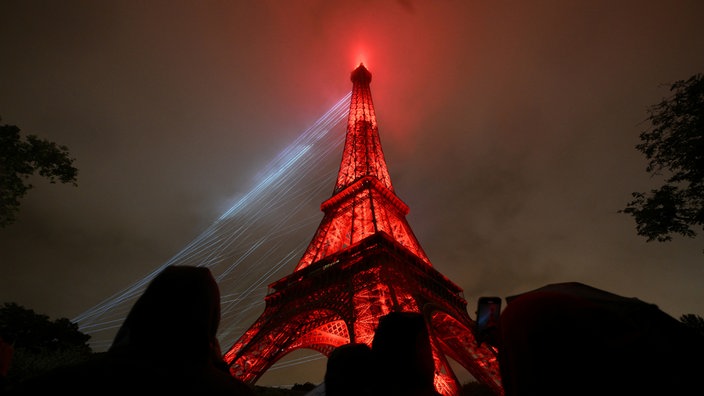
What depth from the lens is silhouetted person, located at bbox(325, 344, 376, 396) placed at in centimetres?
253

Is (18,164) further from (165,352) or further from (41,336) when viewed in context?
(165,352)

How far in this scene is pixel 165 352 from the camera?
1.54 meters

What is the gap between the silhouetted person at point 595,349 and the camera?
1.42 metres

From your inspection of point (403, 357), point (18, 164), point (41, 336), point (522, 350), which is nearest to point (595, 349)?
point (522, 350)

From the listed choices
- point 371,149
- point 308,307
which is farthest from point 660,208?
point 371,149

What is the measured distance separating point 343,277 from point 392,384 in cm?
1522

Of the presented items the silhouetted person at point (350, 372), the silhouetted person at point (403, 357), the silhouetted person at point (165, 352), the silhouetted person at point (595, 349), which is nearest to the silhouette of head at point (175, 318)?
the silhouetted person at point (165, 352)

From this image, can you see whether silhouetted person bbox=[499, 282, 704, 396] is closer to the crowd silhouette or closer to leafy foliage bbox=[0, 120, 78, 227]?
the crowd silhouette

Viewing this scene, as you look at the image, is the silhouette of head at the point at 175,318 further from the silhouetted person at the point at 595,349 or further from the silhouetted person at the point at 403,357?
the silhouetted person at the point at 595,349

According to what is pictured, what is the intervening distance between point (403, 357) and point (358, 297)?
13565 millimetres

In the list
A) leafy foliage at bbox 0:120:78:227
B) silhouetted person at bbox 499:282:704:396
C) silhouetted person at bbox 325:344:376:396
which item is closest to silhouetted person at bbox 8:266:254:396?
silhouetted person at bbox 325:344:376:396

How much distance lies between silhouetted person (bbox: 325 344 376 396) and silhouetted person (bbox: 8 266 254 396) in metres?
1.04

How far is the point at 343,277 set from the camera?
1708 centimetres

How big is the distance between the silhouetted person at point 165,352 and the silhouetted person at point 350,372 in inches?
40.9
